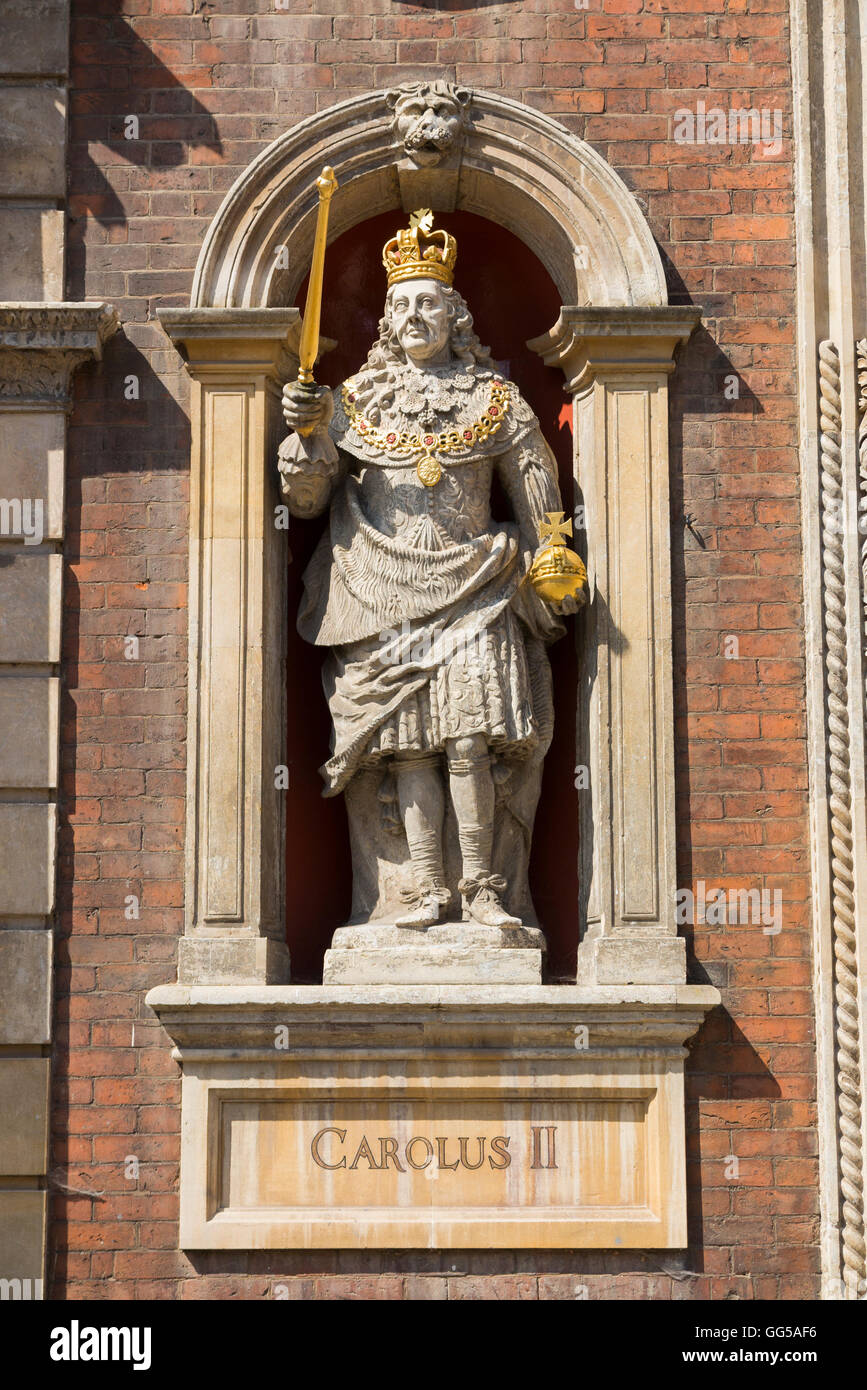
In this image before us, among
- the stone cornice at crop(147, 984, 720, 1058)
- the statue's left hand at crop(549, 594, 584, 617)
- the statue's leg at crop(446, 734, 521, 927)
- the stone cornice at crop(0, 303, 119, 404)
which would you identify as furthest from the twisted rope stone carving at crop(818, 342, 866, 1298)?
the stone cornice at crop(0, 303, 119, 404)

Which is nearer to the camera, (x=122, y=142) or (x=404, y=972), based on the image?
(x=404, y=972)

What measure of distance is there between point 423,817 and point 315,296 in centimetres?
228

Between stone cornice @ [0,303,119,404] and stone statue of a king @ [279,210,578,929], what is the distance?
3.12 ft

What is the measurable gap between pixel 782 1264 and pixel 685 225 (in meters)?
4.60

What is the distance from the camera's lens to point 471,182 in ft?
32.1

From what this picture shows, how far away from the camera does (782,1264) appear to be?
8695 millimetres

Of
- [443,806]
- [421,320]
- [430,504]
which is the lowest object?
[443,806]

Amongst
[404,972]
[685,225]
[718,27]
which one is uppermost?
[718,27]

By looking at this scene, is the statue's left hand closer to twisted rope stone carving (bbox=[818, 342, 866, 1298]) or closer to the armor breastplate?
the armor breastplate

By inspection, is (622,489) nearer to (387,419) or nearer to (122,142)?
(387,419)

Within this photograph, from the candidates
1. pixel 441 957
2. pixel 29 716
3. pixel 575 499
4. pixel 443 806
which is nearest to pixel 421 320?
pixel 575 499

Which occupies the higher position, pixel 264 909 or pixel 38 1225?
pixel 264 909

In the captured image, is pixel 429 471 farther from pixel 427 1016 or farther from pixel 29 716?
pixel 427 1016

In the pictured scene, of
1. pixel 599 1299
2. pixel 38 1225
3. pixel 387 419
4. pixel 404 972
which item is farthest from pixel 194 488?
pixel 599 1299
